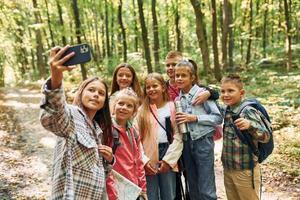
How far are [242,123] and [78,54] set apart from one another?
6.78ft

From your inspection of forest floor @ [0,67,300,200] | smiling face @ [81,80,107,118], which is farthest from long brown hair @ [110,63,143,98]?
forest floor @ [0,67,300,200]

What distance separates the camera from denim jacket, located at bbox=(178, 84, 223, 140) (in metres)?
4.08

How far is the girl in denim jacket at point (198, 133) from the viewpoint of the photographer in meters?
4.09

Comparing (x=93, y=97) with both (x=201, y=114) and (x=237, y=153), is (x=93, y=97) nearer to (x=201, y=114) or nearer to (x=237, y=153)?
(x=201, y=114)

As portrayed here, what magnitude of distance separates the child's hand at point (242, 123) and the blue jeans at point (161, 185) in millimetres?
868

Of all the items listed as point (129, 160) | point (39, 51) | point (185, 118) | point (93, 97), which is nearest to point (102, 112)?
Result: point (93, 97)

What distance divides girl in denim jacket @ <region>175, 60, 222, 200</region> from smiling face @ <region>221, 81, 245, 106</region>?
0.76ft

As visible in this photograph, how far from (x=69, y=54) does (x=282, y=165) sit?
5.89m

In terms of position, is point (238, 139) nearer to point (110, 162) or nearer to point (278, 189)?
point (110, 162)

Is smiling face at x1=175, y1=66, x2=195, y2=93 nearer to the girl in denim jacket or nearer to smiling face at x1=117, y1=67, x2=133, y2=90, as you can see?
the girl in denim jacket

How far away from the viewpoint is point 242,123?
370 cm

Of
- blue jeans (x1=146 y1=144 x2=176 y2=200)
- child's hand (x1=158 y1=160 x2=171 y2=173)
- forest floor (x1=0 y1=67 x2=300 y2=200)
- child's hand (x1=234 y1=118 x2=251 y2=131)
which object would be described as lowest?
forest floor (x1=0 y1=67 x2=300 y2=200)

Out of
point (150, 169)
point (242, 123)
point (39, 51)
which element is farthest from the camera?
point (39, 51)

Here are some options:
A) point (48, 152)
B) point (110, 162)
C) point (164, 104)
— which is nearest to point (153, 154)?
point (164, 104)
